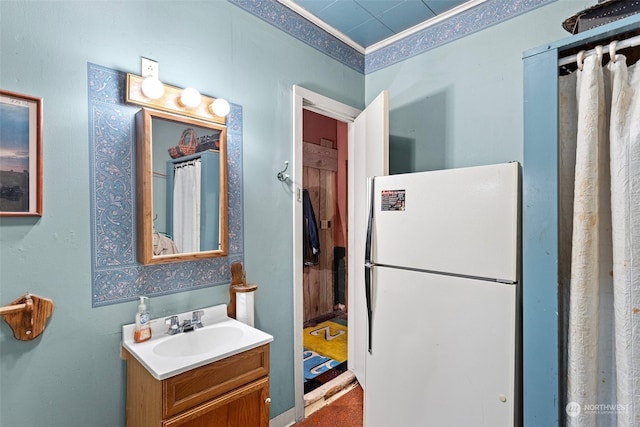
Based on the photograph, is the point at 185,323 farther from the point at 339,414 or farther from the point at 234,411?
the point at 339,414

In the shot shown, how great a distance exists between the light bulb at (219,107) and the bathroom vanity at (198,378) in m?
0.97

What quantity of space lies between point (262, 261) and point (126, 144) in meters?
0.89

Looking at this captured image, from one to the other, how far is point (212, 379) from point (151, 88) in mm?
1189

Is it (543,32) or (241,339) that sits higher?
(543,32)

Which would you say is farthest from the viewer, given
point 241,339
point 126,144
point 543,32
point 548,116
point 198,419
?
point 543,32

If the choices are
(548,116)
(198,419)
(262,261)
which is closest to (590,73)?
(548,116)

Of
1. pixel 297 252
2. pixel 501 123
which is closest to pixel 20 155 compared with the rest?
pixel 297 252

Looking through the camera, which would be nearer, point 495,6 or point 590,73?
point 590,73

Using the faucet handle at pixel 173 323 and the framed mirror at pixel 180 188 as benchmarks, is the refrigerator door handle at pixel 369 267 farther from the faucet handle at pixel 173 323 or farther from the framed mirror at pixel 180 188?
the faucet handle at pixel 173 323

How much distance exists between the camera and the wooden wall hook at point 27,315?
1.06 metres

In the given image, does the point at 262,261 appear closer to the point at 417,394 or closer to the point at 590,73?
the point at 417,394

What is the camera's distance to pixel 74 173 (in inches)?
47.3

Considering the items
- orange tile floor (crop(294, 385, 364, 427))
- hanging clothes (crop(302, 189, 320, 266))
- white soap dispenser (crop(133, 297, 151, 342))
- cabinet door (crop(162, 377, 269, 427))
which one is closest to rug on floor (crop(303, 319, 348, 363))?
orange tile floor (crop(294, 385, 364, 427))

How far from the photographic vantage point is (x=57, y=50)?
45.9 inches
